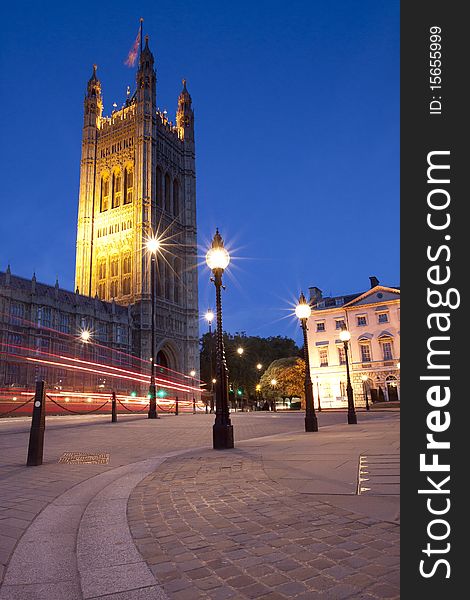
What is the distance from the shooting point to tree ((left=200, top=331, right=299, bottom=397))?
74312 millimetres

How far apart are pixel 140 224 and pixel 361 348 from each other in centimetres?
3675

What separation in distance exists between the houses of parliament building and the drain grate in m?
53.4

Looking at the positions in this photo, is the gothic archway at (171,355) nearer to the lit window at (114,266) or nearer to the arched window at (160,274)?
the arched window at (160,274)

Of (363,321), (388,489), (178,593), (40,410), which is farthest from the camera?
(363,321)

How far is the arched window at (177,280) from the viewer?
7206cm

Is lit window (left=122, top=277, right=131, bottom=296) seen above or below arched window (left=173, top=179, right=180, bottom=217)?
below

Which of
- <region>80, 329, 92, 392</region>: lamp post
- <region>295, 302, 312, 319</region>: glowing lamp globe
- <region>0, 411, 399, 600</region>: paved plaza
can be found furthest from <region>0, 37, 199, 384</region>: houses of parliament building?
<region>0, 411, 399, 600</region>: paved plaza

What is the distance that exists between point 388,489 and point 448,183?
2.84 m

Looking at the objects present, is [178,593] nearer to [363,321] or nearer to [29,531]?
[29,531]

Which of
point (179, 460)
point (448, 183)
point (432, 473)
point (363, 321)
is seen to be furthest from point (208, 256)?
point (363, 321)

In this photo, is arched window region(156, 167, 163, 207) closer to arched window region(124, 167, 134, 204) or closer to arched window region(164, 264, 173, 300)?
arched window region(124, 167, 134, 204)

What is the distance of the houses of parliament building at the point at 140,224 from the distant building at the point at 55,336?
1871 millimetres

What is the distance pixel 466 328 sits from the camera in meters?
2.89

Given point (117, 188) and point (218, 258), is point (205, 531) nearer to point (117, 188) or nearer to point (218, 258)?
point (218, 258)
